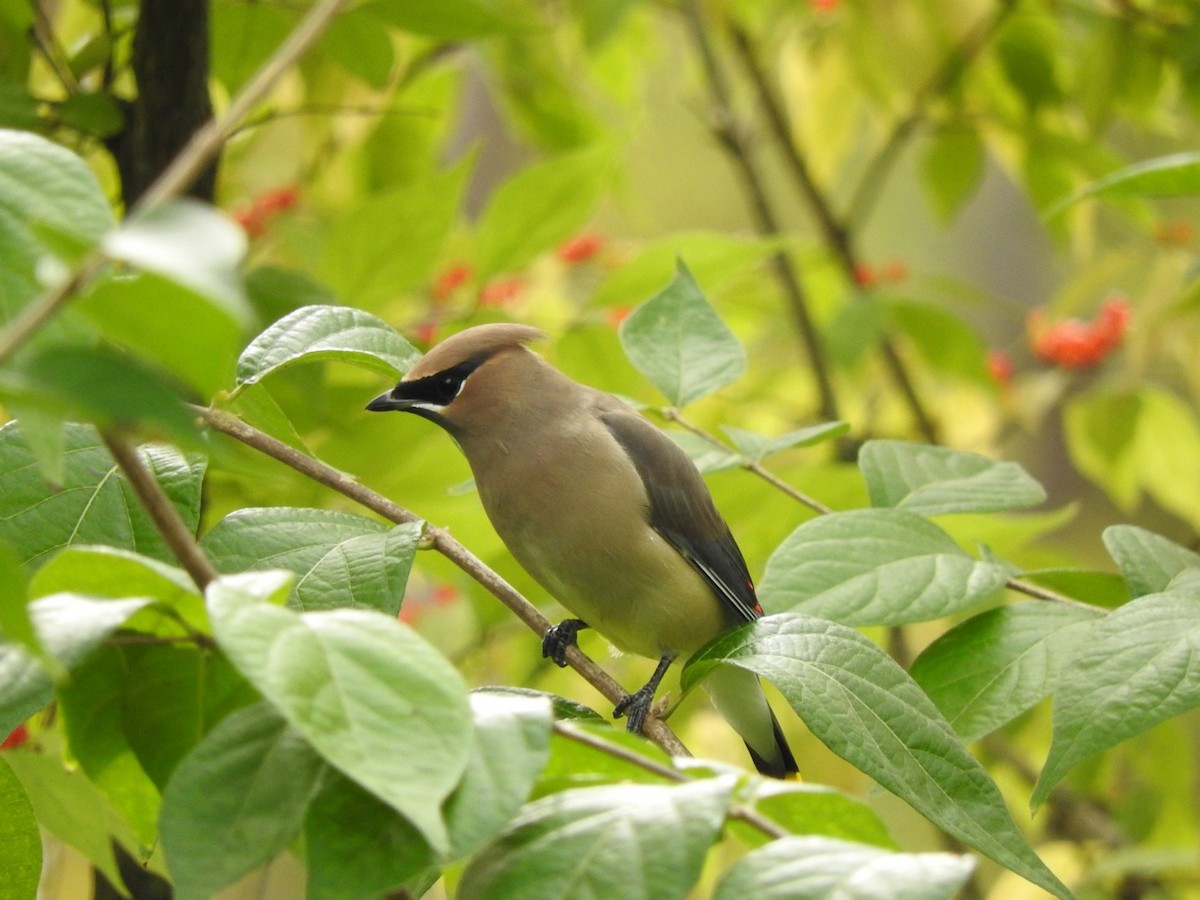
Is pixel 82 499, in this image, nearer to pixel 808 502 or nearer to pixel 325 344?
pixel 325 344

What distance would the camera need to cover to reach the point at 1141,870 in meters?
2.15

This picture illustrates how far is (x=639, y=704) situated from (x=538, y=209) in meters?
0.75

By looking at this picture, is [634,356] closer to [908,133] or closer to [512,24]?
[512,24]

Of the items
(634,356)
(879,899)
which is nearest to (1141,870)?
(634,356)

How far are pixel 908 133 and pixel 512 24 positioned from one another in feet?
3.52

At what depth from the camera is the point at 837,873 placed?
0.57m

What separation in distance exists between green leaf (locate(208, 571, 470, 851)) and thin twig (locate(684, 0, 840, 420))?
1.87 metres

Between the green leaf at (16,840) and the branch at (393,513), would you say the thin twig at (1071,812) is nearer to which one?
the branch at (393,513)

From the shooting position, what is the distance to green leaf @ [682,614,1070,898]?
78 cm

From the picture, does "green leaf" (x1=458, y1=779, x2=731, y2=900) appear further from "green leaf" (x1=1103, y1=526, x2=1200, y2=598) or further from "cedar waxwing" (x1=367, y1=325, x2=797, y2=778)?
"cedar waxwing" (x1=367, y1=325, x2=797, y2=778)

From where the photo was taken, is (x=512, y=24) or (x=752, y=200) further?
(x=752, y=200)

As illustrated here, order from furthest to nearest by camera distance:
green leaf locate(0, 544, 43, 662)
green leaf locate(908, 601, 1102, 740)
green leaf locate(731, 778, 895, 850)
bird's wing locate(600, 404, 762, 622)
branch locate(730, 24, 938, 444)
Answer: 1. branch locate(730, 24, 938, 444)
2. bird's wing locate(600, 404, 762, 622)
3. green leaf locate(908, 601, 1102, 740)
4. green leaf locate(731, 778, 895, 850)
5. green leaf locate(0, 544, 43, 662)

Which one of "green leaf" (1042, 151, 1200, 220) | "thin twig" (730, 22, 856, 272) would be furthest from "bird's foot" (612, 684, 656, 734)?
"thin twig" (730, 22, 856, 272)

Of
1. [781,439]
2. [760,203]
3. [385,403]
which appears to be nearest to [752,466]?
[781,439]
